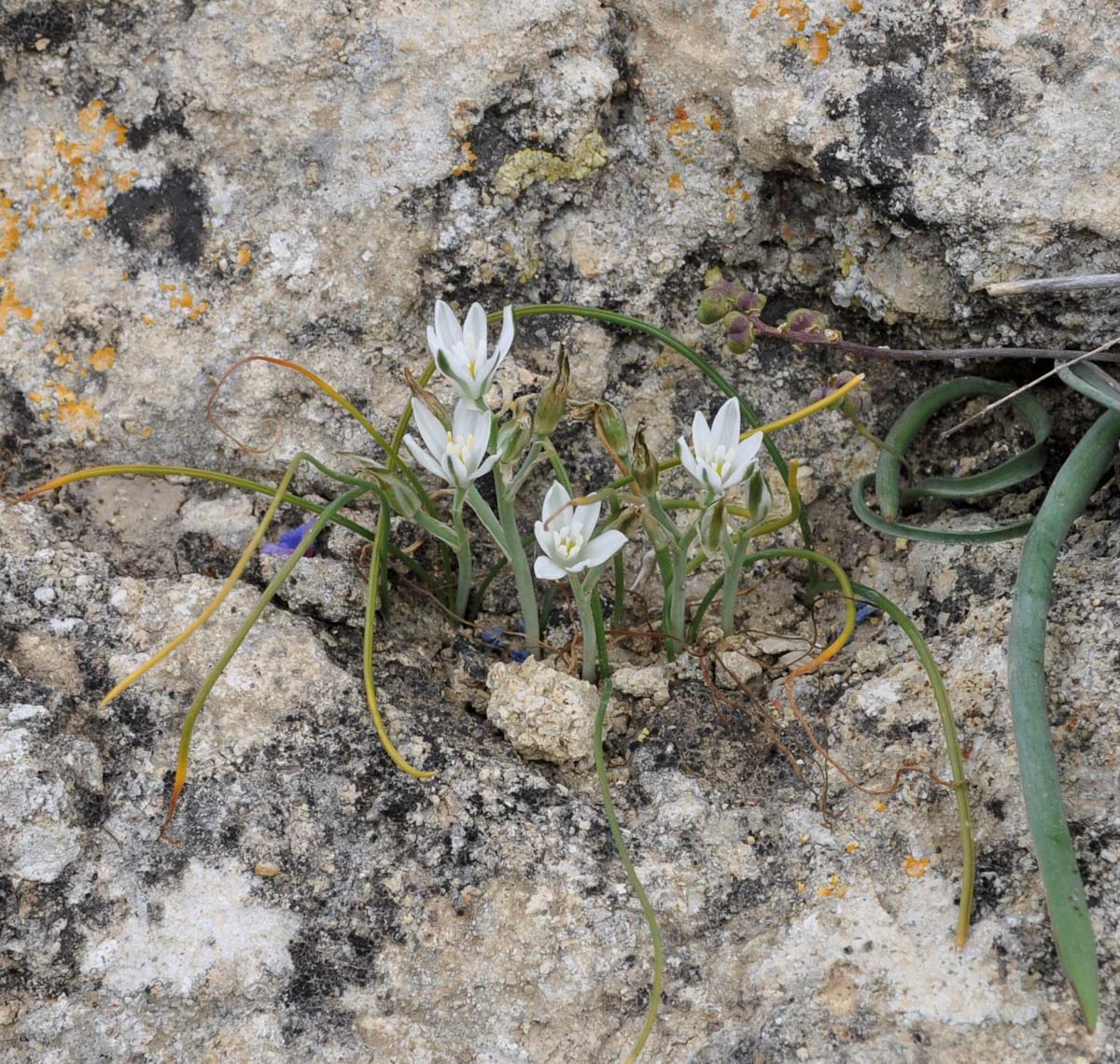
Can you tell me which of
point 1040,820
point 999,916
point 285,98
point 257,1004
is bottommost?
point 257,1004

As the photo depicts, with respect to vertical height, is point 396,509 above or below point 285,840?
above

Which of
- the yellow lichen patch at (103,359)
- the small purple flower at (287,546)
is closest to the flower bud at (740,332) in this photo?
→ the small purple flower at (287,546)

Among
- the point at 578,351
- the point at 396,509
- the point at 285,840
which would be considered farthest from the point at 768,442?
the point at 285,840

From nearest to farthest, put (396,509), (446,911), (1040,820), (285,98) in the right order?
(1040,820)
(446,911)
(396,509)
(285,98)

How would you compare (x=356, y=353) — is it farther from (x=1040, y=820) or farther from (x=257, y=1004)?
(x=1040, y=820)

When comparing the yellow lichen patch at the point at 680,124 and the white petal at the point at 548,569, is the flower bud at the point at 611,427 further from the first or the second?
the yellow lichen patch at the point at 680,124

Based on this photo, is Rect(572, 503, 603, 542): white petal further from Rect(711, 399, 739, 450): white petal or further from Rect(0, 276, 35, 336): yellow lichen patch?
Rect(0, 276, 35, 336): yellow lichen patch
